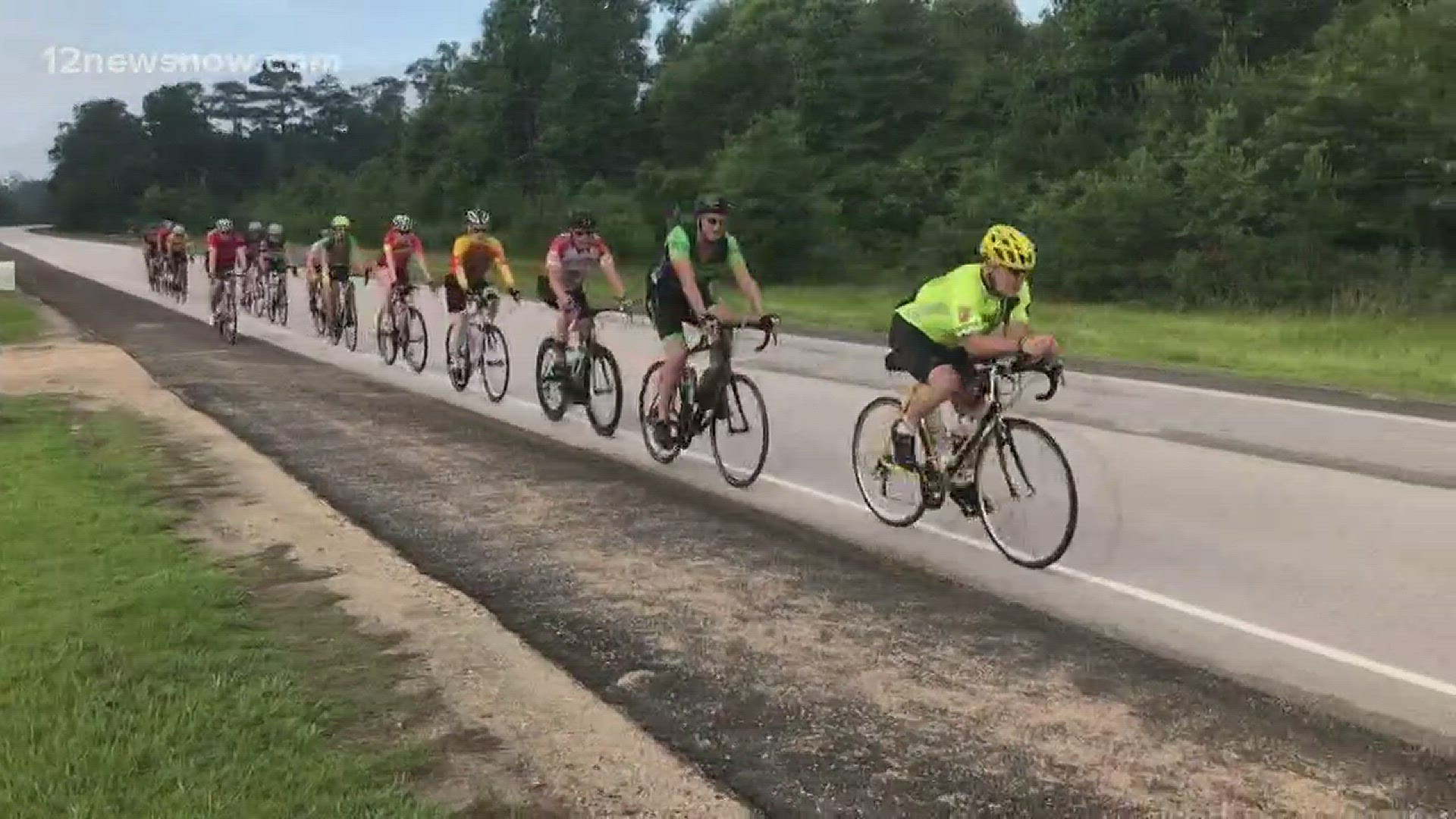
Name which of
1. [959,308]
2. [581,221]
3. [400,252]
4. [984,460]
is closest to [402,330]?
[400,252]

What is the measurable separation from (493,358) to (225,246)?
36.4 feet

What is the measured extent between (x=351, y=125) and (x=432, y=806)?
15373 cm

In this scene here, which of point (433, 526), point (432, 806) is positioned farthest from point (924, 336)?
point (432, 806)

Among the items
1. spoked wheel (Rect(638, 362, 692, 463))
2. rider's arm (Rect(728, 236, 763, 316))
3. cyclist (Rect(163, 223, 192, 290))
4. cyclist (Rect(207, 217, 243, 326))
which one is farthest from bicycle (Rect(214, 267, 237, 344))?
rider's arm (Rect(728, 236, 763, 316))

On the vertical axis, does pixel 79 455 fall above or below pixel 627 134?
below

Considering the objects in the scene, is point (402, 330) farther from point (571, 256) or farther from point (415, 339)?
point (571, 256)

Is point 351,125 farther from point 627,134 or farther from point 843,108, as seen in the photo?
point 843,108

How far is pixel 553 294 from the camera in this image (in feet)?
39.5

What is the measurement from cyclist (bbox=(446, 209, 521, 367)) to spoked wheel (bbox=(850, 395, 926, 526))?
21.1 feet

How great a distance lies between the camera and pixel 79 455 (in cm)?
995

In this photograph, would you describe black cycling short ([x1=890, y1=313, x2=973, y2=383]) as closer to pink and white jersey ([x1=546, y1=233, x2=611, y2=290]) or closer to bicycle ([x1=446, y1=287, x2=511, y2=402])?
pink and white jersey ([x1=546, y1=233, x2=611, y2=290])

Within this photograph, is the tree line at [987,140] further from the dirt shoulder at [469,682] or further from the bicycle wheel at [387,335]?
the dirt shoulder at [469,682]

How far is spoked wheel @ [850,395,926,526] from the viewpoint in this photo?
7.88m

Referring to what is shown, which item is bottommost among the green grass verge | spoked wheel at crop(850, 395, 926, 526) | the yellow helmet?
the green grass verge
